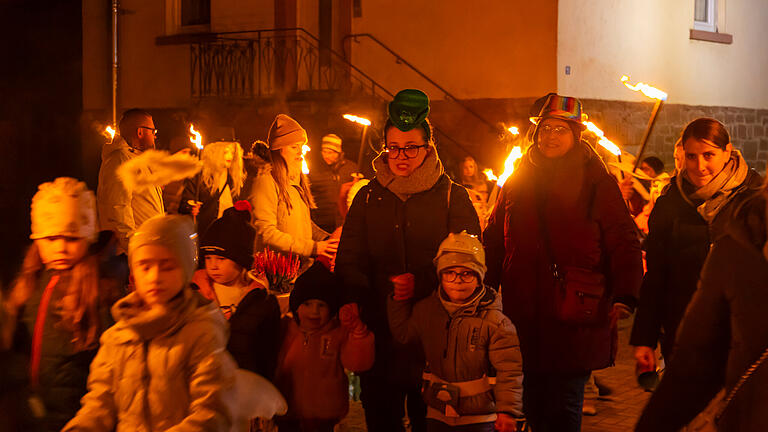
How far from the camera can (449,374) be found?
199 inches

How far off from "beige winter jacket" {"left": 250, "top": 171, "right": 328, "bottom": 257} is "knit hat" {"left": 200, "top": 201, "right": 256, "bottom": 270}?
119 cm

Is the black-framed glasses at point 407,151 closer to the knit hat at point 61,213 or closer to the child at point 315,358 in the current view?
the child at point 315,358

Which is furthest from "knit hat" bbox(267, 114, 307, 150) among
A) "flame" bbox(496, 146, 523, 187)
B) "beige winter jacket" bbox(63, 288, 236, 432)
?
"beige winter jacket" bbox(63, 288, 236, 432)

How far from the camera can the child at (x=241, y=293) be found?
17.3 feet

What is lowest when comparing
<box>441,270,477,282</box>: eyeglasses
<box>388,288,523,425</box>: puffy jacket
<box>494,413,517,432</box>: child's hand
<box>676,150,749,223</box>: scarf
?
<box>494,413,517,432</box>: child's hand

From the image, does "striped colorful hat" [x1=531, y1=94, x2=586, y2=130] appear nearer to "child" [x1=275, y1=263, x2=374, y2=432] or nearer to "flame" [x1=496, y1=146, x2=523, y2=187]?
"child" [x1=275, y1=263, x2=374, y2=432]

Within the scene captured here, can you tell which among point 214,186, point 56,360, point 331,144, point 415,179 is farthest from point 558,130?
point 331,144

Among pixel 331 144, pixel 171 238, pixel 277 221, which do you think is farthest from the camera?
pixel 331 144

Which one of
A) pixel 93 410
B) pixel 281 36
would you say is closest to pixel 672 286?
pixel 93 410

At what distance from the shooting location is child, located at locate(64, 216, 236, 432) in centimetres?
374

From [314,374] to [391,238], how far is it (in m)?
0.80

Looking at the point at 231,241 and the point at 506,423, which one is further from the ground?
the point at 231,241

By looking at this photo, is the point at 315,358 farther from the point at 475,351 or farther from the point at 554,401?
the point at 554,401

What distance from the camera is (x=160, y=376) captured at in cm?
374
